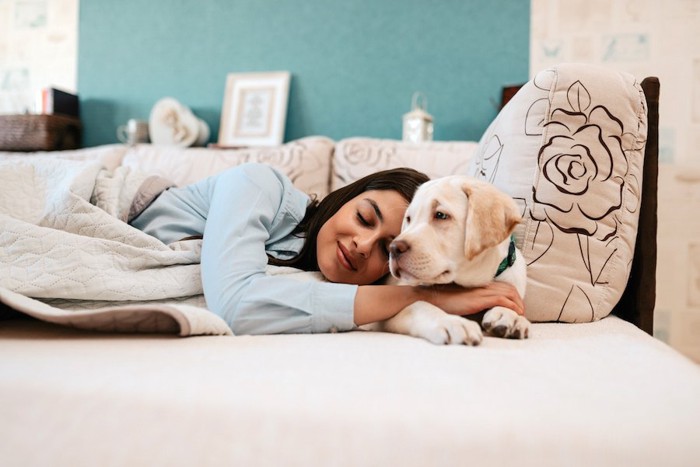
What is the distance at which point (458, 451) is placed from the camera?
50 centimetres

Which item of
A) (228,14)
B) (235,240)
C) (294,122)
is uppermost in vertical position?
(228,14)

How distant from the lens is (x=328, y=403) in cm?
55

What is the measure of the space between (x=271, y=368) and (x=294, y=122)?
213 centimetres

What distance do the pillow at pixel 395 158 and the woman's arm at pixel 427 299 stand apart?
0.81m

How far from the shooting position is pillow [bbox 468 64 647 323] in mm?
1017

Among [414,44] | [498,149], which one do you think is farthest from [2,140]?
[498,149]

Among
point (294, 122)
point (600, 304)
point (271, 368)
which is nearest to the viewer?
point (271, 368)

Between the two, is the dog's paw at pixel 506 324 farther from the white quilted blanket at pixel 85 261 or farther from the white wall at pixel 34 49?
the white wall at pixel 34 49

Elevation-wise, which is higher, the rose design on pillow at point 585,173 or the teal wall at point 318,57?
the teal wall at point 318,57

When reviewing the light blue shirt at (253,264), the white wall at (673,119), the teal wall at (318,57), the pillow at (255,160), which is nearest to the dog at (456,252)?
the light blue shirt at (253,264)

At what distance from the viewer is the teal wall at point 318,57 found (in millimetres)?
2377

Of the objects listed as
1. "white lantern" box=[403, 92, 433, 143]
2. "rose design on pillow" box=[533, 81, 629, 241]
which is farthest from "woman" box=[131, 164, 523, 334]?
"white lantern" box=[403, 92, 433, 143]

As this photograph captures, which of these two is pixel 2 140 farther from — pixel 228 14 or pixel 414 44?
pixel 414 44

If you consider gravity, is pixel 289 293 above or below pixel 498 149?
below
